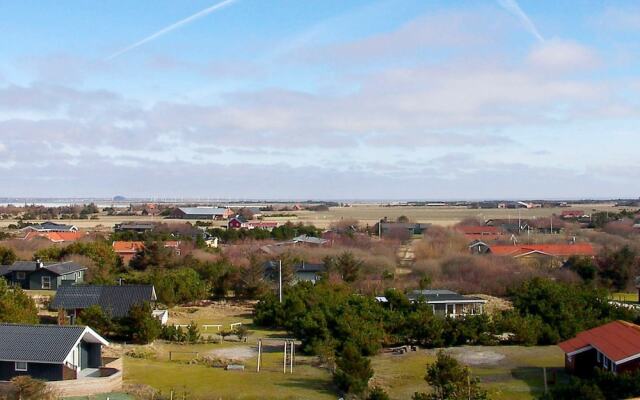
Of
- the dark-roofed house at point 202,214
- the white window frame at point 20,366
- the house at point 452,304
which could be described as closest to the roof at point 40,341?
the white window frame at point 20,366

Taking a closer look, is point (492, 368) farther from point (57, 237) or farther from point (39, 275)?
point (57, 237)

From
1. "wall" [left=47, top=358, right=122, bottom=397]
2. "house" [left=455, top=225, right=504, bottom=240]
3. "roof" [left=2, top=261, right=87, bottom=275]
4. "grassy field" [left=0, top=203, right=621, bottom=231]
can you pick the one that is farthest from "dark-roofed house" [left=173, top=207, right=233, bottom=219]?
"wall" [left=47, top=358, right=122, bottom=397]

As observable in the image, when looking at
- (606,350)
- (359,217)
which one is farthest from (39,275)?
(359,217)

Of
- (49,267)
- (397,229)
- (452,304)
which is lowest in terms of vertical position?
(452,304)

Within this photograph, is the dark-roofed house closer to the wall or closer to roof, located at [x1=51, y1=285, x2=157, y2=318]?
roof, located at [x1=51, y1=285, x2=157, y2=318]

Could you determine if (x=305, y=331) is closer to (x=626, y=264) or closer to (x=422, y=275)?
(x=422, y=275)

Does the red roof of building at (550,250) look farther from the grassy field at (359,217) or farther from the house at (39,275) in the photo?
the grassy field at (359,217)

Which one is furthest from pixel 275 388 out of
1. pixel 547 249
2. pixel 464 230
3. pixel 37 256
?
pixel 464 230
